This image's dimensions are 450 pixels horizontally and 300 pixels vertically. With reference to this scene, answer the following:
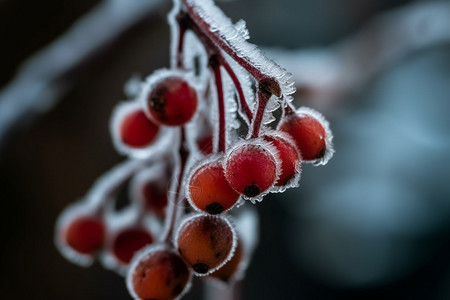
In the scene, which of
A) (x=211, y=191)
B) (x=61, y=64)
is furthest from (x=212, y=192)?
(x=61, y=64)

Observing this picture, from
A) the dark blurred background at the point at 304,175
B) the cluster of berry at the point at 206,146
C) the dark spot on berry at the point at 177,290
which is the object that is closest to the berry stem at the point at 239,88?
the cluster of berry at the point at 206,146

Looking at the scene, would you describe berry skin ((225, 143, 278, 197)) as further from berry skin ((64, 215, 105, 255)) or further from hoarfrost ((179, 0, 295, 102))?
berry skin ((64, 215, 105, 255))

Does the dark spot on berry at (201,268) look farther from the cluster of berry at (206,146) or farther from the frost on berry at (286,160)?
the frost on berry at (286,160)

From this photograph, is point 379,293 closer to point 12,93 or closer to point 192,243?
point 12,93

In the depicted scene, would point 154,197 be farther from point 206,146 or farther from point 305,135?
point 305,135

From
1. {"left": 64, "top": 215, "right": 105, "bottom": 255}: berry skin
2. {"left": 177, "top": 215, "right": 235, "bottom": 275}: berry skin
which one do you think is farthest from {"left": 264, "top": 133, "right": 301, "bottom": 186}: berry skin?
{"left": 64, "top": 215, "right": 105, "bottom": 255}: berry skin

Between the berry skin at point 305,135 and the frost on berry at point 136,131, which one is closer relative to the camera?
the berry skin at point 305,135
